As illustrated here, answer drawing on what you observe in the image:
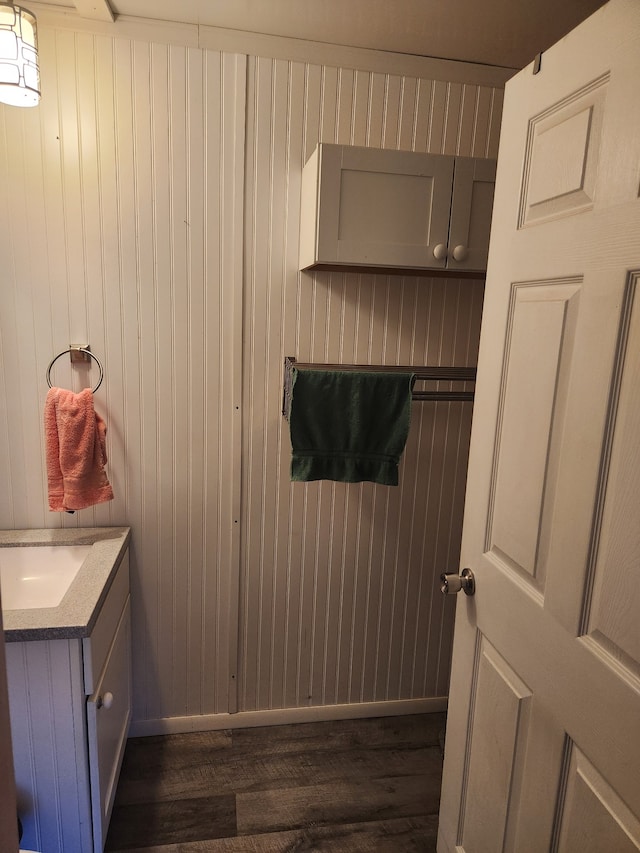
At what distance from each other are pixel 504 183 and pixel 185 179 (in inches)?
39.2

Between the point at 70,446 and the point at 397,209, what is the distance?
1.19 metres

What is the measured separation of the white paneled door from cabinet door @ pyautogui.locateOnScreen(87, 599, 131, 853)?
92cm

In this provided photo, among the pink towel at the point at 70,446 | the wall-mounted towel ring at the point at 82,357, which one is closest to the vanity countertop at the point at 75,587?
the pink towel at the point at 70,446

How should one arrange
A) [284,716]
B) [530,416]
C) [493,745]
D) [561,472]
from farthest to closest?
1. [284,716]
2. [493,745]
3. [530,416]
4. [561,472]

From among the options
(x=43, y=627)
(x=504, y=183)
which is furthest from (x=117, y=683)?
(x=504, y=183)

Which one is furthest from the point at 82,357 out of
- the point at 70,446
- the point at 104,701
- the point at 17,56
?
the point at 104,701

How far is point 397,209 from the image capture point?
1655 millimetres

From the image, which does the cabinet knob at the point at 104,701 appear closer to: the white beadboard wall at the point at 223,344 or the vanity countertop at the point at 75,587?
the vanity countertop at the point at 75,587

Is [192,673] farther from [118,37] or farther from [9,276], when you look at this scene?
[118,37]

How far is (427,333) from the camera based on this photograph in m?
Result: 2.01

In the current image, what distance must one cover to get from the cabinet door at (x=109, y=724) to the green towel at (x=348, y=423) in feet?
2.49

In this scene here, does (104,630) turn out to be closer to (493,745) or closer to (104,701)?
(104,701)

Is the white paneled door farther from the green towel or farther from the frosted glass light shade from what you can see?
the frosted glass light shade

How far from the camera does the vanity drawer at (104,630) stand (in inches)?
54.6
